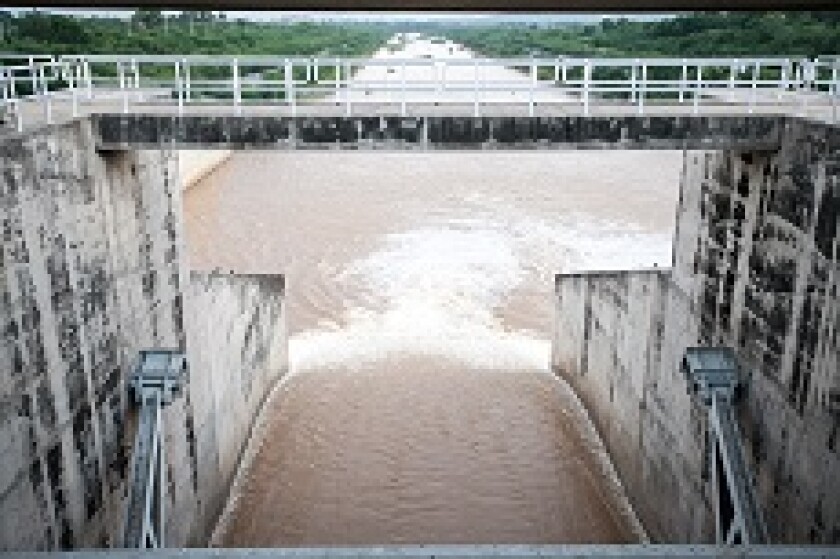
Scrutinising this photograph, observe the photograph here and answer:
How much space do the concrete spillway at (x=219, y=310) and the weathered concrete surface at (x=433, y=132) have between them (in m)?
0.02

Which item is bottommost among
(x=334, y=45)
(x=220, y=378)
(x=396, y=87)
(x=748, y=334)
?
(x=220, y=378)

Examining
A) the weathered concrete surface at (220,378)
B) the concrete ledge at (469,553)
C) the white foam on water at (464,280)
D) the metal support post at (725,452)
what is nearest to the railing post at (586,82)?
the metal support post at (725,452)

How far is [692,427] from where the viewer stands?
12281mm

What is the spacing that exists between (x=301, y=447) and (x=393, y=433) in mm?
1965

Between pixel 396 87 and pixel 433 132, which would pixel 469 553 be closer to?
pixel 433 132

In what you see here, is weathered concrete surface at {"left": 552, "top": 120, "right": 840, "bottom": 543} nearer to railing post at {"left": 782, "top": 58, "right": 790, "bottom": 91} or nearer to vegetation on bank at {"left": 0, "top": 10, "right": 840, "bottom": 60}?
railing post at {"left": 782, "top": 58, "right": 790, "bottom": 91}

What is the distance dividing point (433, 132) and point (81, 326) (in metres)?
5.11

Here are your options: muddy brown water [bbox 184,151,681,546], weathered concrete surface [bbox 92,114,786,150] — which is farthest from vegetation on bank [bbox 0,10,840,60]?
muddy brown water [bbox 184,151,681,546]

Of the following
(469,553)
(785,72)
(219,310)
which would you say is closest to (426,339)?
(219,310)

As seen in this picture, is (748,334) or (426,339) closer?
(748,334)

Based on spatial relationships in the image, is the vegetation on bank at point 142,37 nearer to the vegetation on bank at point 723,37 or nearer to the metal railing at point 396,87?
the metal railing at point 396,87

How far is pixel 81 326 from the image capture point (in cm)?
974

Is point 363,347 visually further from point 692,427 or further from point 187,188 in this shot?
point 187,188

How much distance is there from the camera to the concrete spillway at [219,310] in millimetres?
8734
